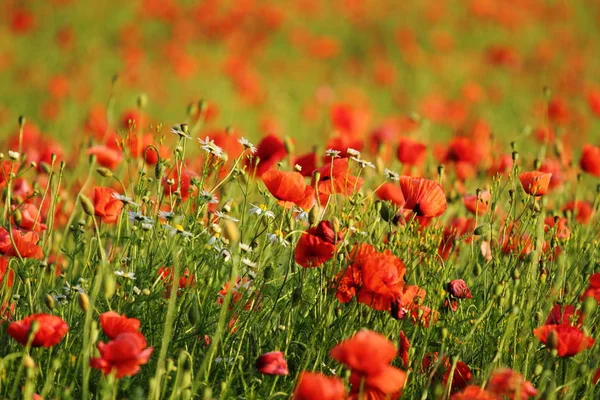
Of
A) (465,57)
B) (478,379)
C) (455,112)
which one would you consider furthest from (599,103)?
(465,57)

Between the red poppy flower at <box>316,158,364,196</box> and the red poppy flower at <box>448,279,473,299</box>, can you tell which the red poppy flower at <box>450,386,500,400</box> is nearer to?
the red poppy flower at <box>448,279,473,299</box>

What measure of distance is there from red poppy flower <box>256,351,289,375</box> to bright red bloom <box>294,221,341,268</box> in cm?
27

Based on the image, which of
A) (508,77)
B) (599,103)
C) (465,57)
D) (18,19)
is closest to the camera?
(599,103)

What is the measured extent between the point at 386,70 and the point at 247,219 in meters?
5.97

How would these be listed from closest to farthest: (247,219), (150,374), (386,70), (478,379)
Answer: (150,374) → (478,379) → (247,219) → (386,70)

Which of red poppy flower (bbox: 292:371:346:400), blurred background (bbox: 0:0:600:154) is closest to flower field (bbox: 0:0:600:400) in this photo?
red poppy flower (bbox: 292:371:346:400)

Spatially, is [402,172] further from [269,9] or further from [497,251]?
[269,9]

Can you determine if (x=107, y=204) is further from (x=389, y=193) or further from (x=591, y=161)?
(x=591, y=161)

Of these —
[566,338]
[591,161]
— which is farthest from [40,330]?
[591,161]

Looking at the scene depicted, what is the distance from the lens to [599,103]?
5.05 m

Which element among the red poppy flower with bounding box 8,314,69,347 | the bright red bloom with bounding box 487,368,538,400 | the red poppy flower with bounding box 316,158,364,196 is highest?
the red poppy flower with bounding box 316,158,364,196

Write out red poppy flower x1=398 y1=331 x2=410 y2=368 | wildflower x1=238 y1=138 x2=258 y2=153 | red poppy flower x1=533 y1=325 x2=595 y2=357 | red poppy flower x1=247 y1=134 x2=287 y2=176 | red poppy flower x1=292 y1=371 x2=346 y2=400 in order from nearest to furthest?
red poppy flower x1=292 y1=371 x2=346 y2=400 < red poppy flower x1=533 y1=325 x2=595 y2=357 < red poppy flower x1=398 y1=331 x2=410 y2=368 < wildflower x1=238 y1=138 x2=258 y2=153 < red poppy flower x1=247 y1=134 x2=287 y2=176

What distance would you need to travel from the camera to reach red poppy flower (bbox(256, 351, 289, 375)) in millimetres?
1765

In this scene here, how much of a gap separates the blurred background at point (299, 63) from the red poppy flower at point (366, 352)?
407 cm
